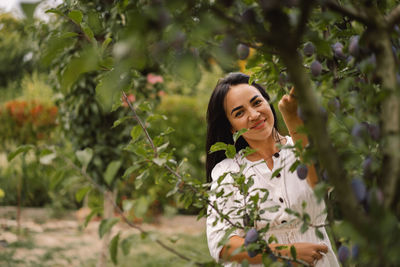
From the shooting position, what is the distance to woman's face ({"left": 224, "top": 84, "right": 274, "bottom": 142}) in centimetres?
142

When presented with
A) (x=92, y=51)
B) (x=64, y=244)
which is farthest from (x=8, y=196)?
(x=92, y=51)

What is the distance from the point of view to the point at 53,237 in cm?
520

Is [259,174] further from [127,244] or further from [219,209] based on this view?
[127,244]

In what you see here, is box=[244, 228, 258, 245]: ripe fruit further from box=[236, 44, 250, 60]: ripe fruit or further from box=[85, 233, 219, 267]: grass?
box=[85, 233, 219, 267]: grass

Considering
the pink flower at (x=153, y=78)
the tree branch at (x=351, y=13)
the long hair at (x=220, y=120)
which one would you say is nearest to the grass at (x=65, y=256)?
the pink flower at (x=153, y=78)

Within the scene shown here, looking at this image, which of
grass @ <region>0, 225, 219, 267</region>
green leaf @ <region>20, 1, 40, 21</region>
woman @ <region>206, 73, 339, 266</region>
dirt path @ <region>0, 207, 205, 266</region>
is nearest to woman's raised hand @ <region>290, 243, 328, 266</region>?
→ woman @ <region>206, 73, 339, 266</region>

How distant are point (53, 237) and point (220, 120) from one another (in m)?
4.46

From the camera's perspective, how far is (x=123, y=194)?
6.09m

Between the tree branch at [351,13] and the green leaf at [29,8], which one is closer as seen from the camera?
the green leaf at [29,8]

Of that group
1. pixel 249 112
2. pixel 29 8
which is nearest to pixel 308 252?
pixel 249 112

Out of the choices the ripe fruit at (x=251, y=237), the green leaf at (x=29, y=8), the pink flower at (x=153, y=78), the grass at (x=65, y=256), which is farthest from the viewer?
the grass at (x=65, y=256)

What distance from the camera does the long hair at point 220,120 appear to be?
1564mm

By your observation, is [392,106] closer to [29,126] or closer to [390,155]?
[390,155]

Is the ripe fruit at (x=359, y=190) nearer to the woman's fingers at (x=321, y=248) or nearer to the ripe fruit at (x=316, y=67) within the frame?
the ripe fruit at (x=316, y=67)
